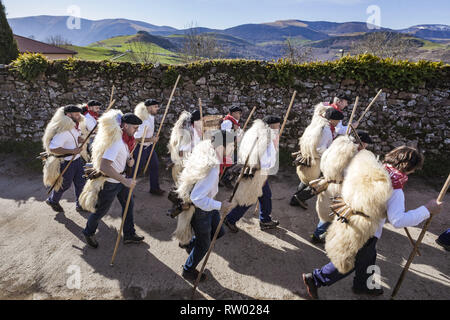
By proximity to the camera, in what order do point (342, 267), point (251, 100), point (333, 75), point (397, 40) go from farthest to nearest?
point (397, 40), point (251, 100), point (333, 75), point (342, 267)

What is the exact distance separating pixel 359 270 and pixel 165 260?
2764mm

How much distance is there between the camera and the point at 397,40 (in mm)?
26922

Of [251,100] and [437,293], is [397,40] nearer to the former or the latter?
[251,100]

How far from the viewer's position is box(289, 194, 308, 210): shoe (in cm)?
558

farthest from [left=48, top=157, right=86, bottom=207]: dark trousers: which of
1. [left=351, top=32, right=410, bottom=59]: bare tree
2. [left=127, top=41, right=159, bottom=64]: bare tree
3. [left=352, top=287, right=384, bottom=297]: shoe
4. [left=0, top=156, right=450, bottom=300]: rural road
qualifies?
[left=351, top=32, right=410, bottom=59]: bare tree

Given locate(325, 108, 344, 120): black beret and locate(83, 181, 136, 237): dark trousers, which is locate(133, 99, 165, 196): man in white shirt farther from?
locate(325, 108, 344, 120): black beret

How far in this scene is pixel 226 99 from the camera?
26.4ft

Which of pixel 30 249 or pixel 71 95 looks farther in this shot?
pixel 71 95

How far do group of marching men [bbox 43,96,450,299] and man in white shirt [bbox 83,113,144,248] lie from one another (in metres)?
0.01

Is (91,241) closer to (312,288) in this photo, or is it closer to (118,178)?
(118,178)

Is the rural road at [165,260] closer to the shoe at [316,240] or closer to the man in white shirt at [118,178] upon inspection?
the shoe at [316,240]

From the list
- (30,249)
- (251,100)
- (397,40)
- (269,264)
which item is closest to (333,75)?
(251,100)

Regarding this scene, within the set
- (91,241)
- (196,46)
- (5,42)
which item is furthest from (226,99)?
(196,46)
